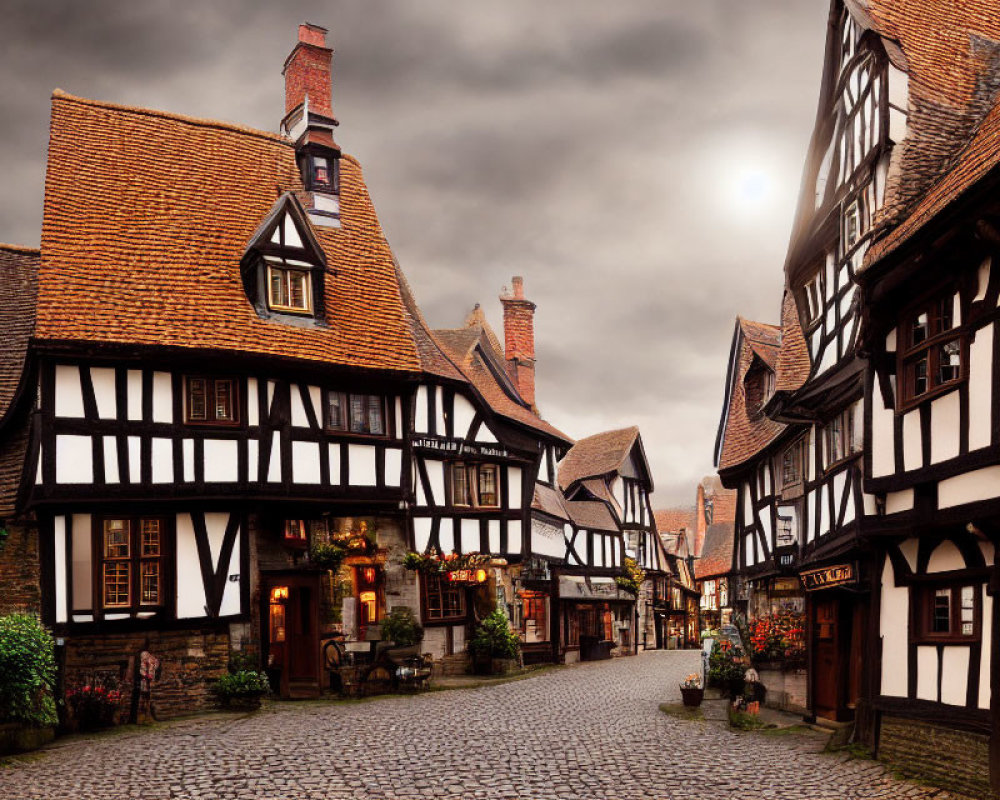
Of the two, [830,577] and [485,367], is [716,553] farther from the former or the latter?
[830,577]

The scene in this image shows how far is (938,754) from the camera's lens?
36.2ft

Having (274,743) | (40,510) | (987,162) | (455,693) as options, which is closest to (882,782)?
(987,162)

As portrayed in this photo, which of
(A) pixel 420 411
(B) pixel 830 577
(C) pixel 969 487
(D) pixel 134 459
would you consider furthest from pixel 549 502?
(C) pixel 969 487

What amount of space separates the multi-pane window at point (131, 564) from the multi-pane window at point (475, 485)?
7.87 m

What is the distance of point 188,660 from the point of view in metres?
17.8

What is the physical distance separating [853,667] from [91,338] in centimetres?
1301

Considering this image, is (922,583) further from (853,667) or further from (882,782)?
(853,667)

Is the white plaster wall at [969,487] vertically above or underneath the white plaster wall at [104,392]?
underneath

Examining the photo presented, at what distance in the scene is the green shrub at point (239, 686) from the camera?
17672mm

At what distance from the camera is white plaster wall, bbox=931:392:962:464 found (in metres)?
10.7

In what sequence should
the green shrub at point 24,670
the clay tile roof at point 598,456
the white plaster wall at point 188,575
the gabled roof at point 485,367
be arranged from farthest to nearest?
the clay tile roof at point 598,456, the gabled roof at point 485,367, the white plaster wall at point 188,575, the green shrub at point 24,670

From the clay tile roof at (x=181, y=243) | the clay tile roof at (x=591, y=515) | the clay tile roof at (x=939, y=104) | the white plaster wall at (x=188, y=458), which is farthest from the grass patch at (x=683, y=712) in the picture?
the clay tile roof at (x=591, y=515)

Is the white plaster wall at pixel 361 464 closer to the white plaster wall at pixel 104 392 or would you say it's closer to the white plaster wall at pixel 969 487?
the white plaster wall at pixel 104 392

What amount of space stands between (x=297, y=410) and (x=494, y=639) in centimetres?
779
